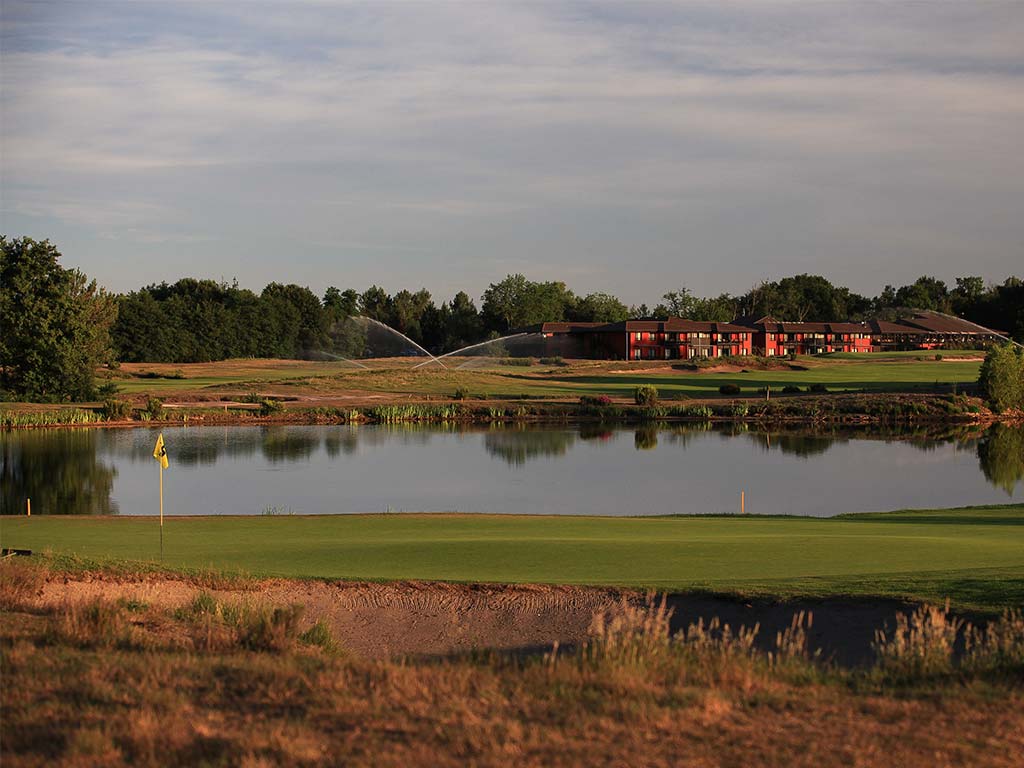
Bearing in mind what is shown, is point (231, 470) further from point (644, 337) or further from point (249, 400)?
point (644, 337)

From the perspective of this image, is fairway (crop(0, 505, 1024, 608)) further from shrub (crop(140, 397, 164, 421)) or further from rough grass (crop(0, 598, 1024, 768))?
shrub (crop(140, 397, 164, 421))

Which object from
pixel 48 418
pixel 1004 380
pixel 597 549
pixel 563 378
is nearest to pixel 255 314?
pixel 563 378

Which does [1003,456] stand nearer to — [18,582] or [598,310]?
[18,582]

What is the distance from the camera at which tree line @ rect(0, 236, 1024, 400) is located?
232ft

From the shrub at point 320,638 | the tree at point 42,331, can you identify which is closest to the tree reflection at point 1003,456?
the shrub at point 320,638

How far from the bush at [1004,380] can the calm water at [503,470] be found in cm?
845

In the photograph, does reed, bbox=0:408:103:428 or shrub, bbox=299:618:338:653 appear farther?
reed, bbox=0:408:103:428

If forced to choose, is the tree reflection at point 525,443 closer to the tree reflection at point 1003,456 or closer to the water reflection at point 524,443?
the water reflection at point 524,443

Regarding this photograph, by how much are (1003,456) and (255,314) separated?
10476 centimetres

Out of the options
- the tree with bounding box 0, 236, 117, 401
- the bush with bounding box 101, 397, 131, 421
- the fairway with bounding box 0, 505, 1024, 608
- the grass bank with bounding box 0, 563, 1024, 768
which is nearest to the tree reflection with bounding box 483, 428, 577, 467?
the fairway with bounding box 0, 505, 1024, 608

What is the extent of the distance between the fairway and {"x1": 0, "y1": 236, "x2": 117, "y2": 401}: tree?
49.7 meters

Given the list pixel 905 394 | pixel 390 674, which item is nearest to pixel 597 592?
pixel 390 674

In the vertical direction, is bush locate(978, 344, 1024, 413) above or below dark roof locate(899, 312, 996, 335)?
below

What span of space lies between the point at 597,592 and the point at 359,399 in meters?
65.3
